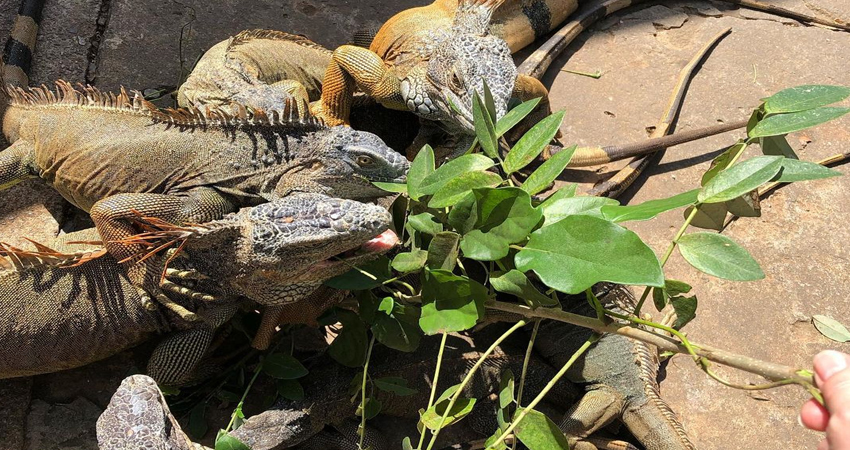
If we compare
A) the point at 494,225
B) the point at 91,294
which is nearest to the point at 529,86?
the point at 494,225

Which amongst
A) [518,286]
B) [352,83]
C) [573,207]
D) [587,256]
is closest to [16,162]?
[352,83]

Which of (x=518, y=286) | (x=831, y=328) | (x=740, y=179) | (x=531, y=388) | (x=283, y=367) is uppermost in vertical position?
(x=740, y=179)

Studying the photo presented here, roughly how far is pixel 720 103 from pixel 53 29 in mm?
3555

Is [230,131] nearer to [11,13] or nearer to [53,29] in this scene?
[53,29]

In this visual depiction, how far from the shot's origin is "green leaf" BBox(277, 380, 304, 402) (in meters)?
2.36

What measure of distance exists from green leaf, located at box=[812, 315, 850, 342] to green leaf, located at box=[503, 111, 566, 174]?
185cm

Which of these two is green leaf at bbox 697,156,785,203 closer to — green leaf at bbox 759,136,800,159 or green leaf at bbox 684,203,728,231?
green leaf at bbox 684,203,728,231

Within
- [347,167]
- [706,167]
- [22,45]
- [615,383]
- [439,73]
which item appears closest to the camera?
[347,167]

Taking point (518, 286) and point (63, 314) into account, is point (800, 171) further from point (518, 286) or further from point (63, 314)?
point (63, 314)

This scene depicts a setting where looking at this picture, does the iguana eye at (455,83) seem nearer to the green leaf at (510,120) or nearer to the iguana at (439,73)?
the iguana at (439,73)

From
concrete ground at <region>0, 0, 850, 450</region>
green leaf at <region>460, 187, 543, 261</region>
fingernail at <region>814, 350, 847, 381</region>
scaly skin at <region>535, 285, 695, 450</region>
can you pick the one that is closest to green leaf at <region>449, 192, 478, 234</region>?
green leaf at <region>460, 187, 543, 261</region>

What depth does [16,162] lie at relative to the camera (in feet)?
8.53

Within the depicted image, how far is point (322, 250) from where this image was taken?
1.86 metres

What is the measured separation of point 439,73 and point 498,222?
4.19ft
